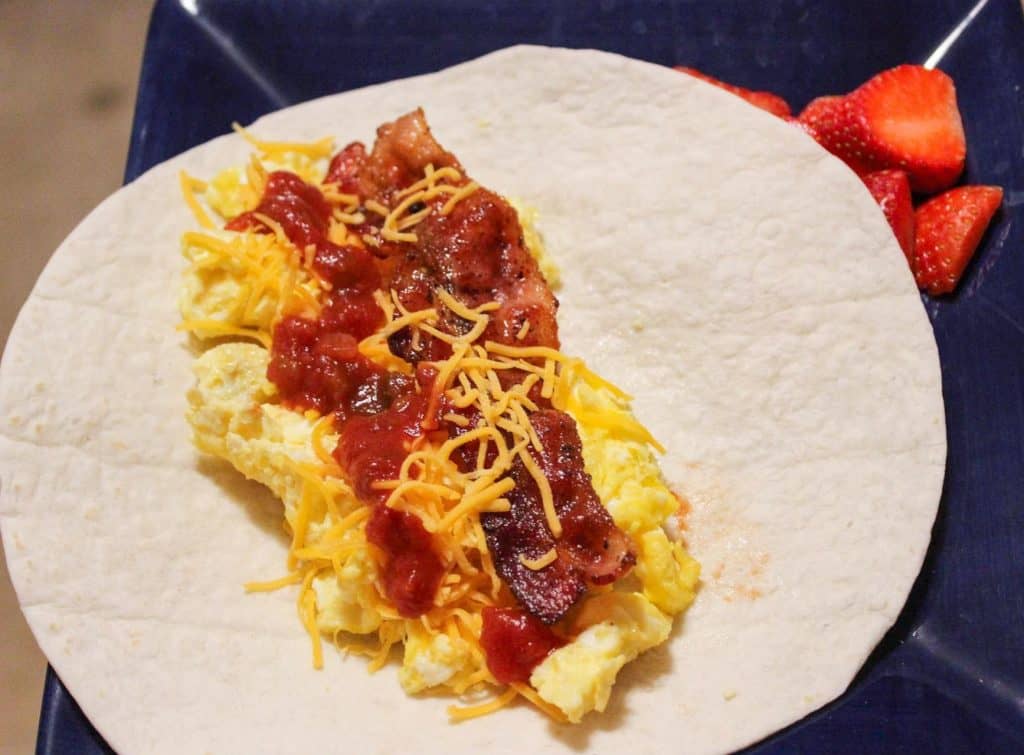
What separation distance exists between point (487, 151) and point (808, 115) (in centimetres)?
121

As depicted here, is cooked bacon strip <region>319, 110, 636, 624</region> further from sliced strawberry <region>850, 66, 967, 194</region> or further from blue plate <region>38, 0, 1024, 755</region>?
sliced strawberry <region>850, 66, 967, 194</region>

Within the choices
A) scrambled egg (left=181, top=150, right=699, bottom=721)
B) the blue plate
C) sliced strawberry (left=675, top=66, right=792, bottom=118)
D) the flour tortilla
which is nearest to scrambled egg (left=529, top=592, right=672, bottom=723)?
scrambled egg (left=181, top=150, right=699, bottom=721)

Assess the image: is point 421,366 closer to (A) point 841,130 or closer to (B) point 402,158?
(B) point 402,158

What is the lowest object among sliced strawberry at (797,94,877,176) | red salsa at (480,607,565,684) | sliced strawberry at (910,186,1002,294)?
red salsa at (480,607,565,684)

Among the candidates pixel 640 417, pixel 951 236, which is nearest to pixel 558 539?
pixel 640 417

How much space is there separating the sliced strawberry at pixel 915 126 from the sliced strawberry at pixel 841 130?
0.03 meters

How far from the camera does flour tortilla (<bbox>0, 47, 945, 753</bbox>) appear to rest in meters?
2.48

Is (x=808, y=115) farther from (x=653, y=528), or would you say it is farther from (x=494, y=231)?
(x=653, y=528)

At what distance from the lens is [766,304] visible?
292 cm

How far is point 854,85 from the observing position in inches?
146

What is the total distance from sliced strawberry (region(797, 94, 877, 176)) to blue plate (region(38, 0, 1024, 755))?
0.81 feet

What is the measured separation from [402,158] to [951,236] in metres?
1.81

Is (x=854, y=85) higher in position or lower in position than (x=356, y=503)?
higher

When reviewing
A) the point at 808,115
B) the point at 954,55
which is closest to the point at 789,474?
the point at 808,115
